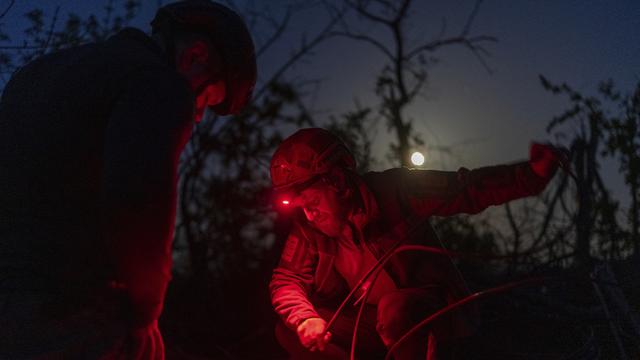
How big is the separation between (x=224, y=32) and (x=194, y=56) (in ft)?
0.64

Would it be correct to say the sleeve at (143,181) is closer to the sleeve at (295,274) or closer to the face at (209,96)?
the face at (209,96)

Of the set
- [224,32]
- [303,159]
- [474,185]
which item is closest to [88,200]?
[224,32]

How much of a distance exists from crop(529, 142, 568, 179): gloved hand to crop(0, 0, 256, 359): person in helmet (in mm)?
1825

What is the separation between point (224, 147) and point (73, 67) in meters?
5.99

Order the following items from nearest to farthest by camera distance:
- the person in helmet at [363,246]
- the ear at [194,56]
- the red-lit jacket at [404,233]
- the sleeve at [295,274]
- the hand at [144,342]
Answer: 1. the hand at [144,342]
2. the ear at [194,56]
3. the red-lit jacket at [404,233]
4. the person in helmet at [363,246]
5. the sleeve at [295,274]

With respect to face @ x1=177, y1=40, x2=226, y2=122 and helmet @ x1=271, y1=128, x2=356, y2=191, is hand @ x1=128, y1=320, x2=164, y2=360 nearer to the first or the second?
face @ x1=177, y1=40, x2=226, y2=122

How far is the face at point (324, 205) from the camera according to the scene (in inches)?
130

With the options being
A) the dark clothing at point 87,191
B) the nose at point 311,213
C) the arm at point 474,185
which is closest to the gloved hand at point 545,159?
the arm at point 474,185

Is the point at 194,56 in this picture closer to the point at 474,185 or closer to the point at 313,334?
the point at 474,185

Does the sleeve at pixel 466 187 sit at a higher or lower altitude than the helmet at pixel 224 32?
lower

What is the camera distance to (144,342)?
1557 mm

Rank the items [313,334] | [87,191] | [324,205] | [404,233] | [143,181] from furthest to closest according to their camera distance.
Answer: [324,205] → [404,233] → [313,334] → [87,191] → [143,181]

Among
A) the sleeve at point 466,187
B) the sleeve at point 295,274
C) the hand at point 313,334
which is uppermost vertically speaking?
the sleeve at point 466,187

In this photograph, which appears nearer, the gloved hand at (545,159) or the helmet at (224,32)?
the helmet at (224,32)
